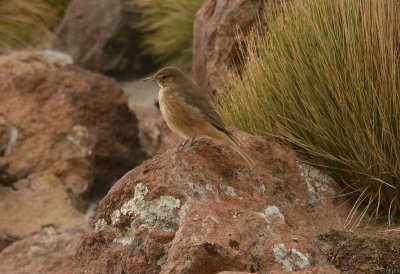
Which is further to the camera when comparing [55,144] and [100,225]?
[55,144]

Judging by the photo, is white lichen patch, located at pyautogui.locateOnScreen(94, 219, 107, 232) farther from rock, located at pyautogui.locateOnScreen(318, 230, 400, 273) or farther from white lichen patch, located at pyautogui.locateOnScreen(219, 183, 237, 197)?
rock, located at pyautogui.locateOnScreen(318, 230, 400, 273)

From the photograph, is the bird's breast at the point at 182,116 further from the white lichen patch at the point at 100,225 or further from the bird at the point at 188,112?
the white lichen patch at the point at 100,225

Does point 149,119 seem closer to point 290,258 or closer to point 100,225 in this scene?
point 100,225

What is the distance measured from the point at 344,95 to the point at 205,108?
841 millimetres

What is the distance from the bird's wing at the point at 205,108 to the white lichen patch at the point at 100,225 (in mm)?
884

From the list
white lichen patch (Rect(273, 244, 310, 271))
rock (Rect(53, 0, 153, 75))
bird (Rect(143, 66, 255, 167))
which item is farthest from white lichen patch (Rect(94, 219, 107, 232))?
rock (Rect(53, 0, 153, 75))

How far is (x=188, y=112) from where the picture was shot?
550 centimetres

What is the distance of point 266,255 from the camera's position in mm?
4039

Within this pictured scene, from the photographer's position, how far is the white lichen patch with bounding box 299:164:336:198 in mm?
5234

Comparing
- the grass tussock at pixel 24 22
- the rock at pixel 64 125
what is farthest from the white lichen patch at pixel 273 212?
the grass tussock at pixel 24 22

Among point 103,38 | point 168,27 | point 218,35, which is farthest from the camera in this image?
point 103,38

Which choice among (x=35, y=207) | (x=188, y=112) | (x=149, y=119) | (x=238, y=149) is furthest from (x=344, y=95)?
(x=149, y=119)

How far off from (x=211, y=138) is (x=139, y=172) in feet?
2.00

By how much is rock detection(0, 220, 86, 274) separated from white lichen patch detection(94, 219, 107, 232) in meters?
1.04
